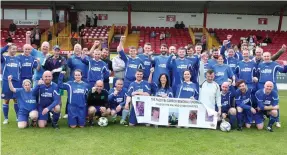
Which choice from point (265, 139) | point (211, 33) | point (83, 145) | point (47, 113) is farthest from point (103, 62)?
point (211, 33)

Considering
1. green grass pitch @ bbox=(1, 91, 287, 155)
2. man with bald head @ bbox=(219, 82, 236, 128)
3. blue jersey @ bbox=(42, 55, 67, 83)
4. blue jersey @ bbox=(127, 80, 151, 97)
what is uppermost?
blue jersey @ bbox=(42, 55, 67, 83)

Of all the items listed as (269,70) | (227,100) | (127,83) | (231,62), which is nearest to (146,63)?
(127,83)

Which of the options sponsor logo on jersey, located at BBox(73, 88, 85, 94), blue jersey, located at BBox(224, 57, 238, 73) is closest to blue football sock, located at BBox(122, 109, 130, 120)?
sponsor logo on jersey, located at BBox(73, 88, 85, 94)

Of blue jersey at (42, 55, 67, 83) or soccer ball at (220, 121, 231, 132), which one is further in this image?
blue jersey at (42, 55, 67, 83)

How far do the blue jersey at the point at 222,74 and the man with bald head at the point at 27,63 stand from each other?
378cm

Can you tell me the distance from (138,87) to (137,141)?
1467 mm

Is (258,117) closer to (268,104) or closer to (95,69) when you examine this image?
(268,104)

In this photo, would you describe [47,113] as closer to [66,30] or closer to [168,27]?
[66,30]

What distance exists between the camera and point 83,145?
5.06m

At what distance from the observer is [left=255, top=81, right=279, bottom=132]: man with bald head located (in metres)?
6.35

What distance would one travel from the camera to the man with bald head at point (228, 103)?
250 inches

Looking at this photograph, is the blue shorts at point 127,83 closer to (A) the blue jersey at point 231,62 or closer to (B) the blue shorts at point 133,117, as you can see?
(B) the blue shorts at point 133,117

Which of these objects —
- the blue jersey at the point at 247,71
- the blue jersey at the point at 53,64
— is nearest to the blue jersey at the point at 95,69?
the blue jersey at the point at 53,64

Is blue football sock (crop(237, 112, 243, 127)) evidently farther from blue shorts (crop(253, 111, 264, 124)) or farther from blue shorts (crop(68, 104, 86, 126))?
blue shorts (crop(68, 104, 86, 126))
